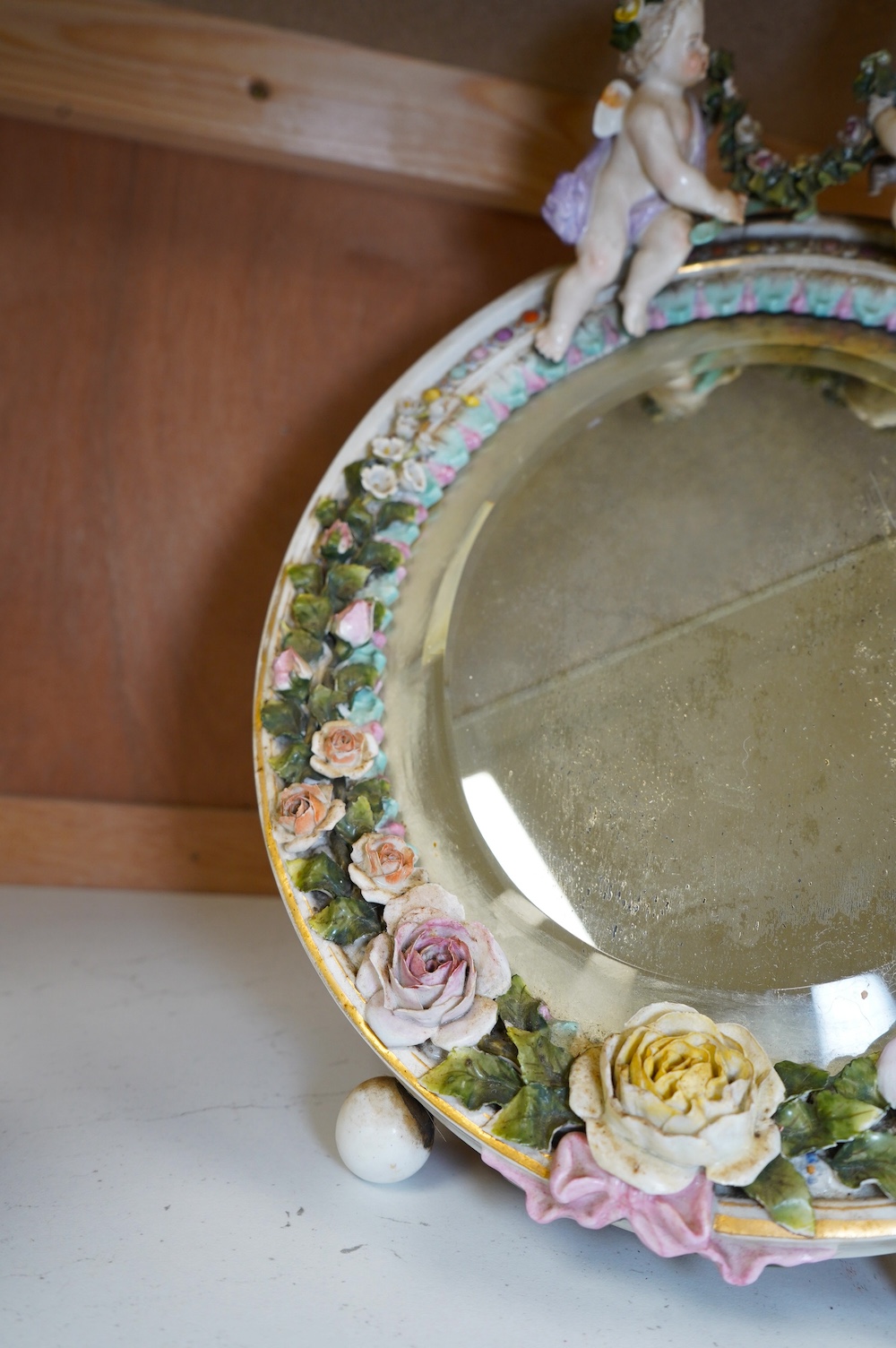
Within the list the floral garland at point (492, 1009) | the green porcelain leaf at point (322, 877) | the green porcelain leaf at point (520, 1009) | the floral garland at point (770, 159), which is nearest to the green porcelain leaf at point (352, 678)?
the floral garland at point (492, 1009)

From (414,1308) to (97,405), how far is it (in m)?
0.77

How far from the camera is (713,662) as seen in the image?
0.65 m

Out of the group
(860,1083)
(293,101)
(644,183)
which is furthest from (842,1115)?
(293,101)

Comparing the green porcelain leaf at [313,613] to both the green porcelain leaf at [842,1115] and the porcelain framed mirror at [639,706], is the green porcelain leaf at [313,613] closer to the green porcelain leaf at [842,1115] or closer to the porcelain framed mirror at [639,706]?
the porcelain framed mirror at [639,706]

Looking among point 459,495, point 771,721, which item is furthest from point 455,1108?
point 459,495

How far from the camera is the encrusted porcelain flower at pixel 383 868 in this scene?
60cm

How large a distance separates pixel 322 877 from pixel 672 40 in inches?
23.6

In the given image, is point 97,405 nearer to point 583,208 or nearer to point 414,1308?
point 583,208

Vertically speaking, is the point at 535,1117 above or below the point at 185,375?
below

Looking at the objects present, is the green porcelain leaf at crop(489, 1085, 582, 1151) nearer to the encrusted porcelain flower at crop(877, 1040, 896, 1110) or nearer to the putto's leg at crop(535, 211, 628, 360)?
the encrusted porcelain flower at crop(877, 1040, 896, 1110)

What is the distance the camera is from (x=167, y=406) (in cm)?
99

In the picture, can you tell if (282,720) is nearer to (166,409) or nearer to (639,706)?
(639,706)

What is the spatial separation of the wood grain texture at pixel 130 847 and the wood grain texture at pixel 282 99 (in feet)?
1.97

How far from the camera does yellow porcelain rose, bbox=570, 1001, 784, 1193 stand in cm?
48
